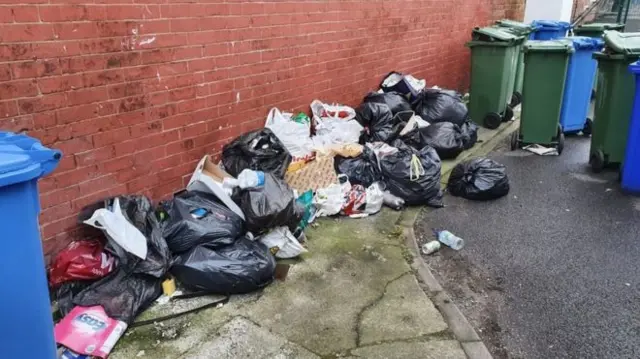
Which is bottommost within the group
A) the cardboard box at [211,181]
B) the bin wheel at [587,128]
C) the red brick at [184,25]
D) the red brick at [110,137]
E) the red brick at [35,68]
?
the bin wheel at [587,128]

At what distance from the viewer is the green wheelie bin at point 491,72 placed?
7031 millimetres

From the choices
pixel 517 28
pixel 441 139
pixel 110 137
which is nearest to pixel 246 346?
pixel 110 137

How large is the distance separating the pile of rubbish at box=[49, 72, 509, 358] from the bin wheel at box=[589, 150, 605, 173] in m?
1.33

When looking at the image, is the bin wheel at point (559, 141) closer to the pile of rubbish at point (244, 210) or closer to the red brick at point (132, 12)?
the pile of rubbish at point (244, 210)

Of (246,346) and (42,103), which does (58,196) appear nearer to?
(42,103)

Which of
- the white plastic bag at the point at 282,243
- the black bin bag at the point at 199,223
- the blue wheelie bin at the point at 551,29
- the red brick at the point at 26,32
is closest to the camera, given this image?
the red brick at the point at 26,32

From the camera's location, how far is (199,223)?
3.26m

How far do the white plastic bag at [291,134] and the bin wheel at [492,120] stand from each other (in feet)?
11.6

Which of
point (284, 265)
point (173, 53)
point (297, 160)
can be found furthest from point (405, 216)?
point (173, 53)

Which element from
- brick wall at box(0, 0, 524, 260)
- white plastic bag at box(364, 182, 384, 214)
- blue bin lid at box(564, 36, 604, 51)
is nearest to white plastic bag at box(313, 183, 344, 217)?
white plastic bag at box(364, 182, 384, 214)

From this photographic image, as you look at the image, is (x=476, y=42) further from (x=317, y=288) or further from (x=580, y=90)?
(x=317, y=288)

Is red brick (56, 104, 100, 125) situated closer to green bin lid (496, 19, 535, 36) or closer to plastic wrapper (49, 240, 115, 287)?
plastic wrapper (49, 240, 115, 287)

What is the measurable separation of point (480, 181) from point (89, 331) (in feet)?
11.5

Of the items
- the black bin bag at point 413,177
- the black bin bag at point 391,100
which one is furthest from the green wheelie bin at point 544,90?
the black bin bag at point 413,177
